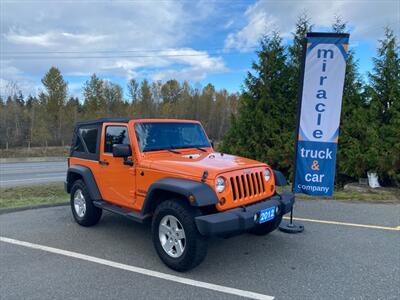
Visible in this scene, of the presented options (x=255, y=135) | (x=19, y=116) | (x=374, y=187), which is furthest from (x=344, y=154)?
(x=19, y=116)

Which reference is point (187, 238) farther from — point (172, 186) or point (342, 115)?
point (342, 115)

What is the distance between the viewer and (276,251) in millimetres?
4445

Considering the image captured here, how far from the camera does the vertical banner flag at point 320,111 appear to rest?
5031mm

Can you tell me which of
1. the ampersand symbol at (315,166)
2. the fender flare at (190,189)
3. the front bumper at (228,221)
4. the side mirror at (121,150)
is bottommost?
the front bumper at (228,221)

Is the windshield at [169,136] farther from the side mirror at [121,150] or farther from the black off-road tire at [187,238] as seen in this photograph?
the black off-road tire at [187,238]

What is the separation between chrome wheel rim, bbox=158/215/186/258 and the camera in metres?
3.87

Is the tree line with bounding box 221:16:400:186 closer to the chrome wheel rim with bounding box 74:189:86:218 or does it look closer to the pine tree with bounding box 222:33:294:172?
the pine tree with bounding box 222:33:294:172

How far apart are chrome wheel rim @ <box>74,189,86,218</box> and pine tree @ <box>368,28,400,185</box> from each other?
7.30 metres

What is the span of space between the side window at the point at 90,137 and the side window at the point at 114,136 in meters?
0.36

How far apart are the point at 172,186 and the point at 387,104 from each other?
8.14 metres

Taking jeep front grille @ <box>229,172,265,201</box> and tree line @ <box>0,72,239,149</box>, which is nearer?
jeep front grille @ <box>229,172,265,201</box>

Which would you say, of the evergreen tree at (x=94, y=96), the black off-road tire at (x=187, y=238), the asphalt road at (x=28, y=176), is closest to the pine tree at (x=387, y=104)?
the black off-road tire at (x=187, y=238)

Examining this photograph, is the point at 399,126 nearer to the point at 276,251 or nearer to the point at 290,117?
the point at 290,117

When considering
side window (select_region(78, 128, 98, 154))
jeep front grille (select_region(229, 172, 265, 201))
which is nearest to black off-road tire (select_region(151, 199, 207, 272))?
jeep front grille (select_region(229, 172, 265, 201))
